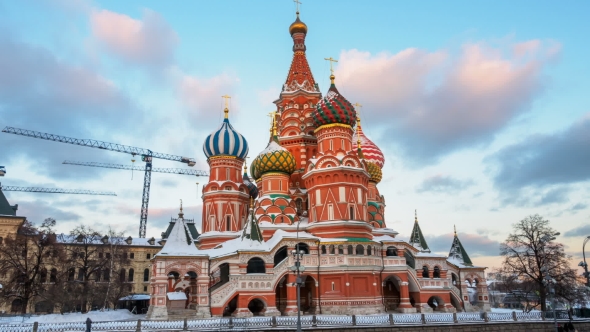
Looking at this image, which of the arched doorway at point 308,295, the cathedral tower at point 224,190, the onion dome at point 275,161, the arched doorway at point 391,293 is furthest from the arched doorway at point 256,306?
the onion dome at point 275,161

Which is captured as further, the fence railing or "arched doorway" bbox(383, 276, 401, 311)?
"arched doorway" bbox(383, 276, 401, 311)

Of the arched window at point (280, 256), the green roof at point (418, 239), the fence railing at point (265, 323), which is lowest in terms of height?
the fence railing at point (265, 323)

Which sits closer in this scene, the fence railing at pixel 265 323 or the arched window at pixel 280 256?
the fence railing at pixel 265 323

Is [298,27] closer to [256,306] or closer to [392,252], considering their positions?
[392,252]

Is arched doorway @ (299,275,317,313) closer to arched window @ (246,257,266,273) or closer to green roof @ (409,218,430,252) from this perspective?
arched window @ (246,257,266,273)

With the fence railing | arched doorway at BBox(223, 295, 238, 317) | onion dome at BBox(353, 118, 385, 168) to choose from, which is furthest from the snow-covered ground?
onion dome at BBox(353, 118, 385, 168)

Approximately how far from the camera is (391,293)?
1473 inches

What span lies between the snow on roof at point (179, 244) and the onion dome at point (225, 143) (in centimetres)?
974

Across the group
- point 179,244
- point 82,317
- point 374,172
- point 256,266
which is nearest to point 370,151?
point 374,172

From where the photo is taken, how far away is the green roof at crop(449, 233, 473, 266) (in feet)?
135

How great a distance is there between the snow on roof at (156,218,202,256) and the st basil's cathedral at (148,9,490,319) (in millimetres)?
71

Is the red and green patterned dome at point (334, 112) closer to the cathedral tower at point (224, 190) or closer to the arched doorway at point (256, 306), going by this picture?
the cathedral tower at point (224, 190)

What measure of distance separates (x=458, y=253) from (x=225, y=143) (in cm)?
2279

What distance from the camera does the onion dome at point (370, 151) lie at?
149ft
